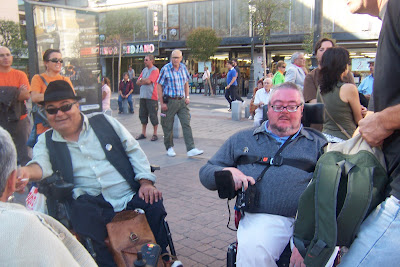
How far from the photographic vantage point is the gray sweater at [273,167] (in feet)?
8.65

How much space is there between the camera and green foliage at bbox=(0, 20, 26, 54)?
16.3 metres

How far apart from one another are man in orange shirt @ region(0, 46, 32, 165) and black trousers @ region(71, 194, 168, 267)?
314 centimetres

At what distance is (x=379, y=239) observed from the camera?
1.60 m

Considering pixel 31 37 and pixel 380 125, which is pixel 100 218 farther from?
pixel 31 37

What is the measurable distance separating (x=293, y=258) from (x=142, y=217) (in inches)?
43.3

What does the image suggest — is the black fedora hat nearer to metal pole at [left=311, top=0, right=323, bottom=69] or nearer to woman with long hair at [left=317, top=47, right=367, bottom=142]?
woman with long hair at [left=317, top=47, right=367, bottom=142]

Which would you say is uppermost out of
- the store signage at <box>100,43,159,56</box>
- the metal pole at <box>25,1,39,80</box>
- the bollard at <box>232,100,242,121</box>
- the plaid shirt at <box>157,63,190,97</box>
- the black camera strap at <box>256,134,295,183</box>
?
the store signage at <box>100,43,159,56</box>

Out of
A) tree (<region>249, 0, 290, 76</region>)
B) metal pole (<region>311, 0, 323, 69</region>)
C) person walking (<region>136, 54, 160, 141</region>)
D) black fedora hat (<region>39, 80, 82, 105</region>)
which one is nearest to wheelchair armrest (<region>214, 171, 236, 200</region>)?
black fedora hat (<region>39, 80, 82, 105</region>)

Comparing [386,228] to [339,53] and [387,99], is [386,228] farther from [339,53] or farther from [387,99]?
[339,53]

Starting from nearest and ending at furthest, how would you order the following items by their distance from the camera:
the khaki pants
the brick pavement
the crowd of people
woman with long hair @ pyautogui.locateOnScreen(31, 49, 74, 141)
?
the crowd of people
the brick pavement
woman with long hair @ pyautogui.locateOnScreen(31, 49, 74, 141)
the khaki pants

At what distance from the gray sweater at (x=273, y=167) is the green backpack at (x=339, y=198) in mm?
739

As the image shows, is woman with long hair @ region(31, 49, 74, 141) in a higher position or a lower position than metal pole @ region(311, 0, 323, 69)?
lower

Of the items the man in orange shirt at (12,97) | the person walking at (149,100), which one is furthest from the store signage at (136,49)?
the man in orange shirt at (12,97)

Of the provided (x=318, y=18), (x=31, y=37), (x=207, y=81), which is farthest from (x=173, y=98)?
(x=207, y=81)
